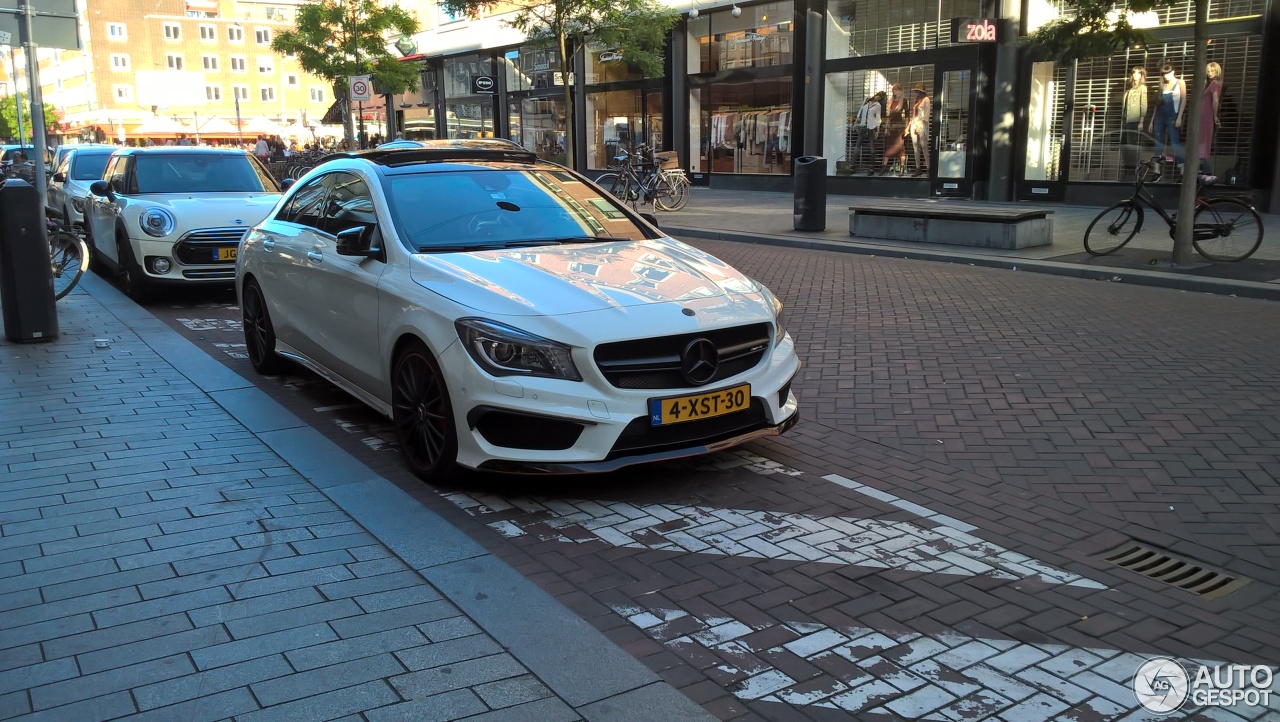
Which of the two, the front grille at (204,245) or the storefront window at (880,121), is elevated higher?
the storefront window at (880,121)

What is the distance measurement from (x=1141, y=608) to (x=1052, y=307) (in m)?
6.82

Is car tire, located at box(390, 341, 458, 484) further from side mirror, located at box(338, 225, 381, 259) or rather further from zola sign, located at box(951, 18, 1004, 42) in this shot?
zola sign, located at box(951, 18, 1004, 42)

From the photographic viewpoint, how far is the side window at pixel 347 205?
5.89m

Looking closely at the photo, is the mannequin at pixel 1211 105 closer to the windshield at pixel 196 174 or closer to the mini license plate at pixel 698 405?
the windshield at pixel 196 174

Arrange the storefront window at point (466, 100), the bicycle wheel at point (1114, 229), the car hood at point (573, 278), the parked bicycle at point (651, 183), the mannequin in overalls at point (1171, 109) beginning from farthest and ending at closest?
the storefront window at point (466, 100) → the parked bicycle at point (651, 183) → the mannequin in overalls at point (1171, 109) → the bicycle wheel at point (1114, 229) → the car hood at point (573, 278)

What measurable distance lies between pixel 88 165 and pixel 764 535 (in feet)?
50.8

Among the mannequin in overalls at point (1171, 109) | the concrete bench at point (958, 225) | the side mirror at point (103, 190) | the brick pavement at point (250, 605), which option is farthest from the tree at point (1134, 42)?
the side mirror at point (103, 190)

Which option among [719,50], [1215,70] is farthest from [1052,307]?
[719,50]

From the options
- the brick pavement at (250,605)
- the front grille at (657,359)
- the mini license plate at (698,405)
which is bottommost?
the brick pavement at (250,605)

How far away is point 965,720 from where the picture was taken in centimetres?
293

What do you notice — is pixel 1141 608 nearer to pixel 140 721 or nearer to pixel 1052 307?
pixel 140 721

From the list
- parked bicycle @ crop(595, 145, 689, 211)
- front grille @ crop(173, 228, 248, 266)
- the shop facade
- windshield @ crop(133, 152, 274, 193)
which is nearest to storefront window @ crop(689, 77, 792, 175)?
the shop facade

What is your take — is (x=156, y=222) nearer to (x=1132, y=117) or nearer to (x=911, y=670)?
(x=911, y=670)

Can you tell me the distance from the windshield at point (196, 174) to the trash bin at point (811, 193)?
843cm
